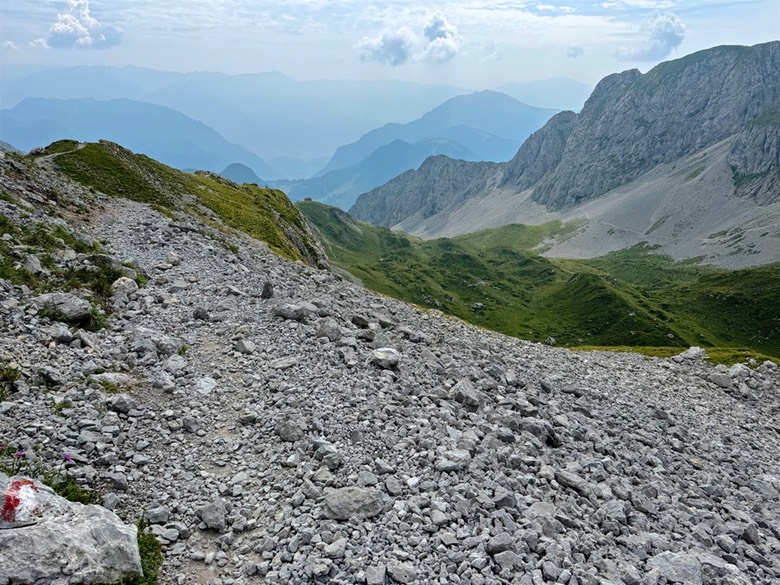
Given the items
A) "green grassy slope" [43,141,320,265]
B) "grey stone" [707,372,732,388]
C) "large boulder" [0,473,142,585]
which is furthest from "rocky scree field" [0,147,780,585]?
"green grassy slope" [43,141,320,265]

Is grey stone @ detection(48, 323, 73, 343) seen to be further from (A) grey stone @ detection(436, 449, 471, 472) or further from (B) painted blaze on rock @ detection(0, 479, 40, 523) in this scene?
(A) grey stone @ detection(436, 449, 471, 472)

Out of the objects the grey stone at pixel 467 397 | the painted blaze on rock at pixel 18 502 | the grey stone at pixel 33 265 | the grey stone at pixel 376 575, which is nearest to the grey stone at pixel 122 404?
the painted blaze on rock at pixel 18 502

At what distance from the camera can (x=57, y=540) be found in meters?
9.06

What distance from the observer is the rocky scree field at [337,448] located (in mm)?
11164

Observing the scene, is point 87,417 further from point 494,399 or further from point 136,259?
point 136,259

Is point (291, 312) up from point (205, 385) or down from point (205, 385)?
up

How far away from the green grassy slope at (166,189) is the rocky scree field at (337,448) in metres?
36.7

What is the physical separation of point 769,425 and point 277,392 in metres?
40.9

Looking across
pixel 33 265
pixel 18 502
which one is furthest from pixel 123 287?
pixel 18 502

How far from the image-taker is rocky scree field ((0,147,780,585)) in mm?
11164

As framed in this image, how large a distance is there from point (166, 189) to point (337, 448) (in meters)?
69.6

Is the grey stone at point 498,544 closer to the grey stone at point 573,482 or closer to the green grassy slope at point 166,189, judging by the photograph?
the grey stone at point 573,482

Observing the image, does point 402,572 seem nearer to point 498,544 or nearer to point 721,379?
point 498,544

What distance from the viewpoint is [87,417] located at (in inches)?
538
